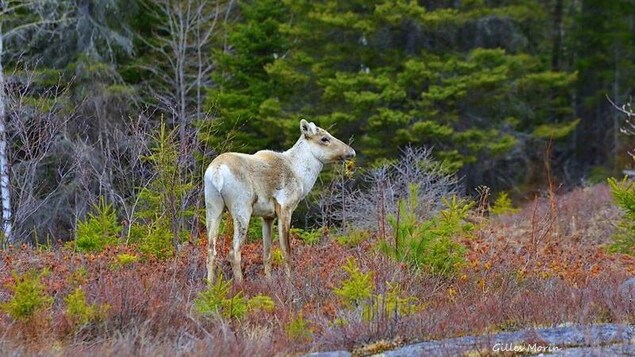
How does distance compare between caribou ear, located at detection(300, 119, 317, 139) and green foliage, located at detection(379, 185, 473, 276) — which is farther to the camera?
caribou ear, located at detection(300, 119, 317, 139)

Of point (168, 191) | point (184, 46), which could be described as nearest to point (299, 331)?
point (168, 191)

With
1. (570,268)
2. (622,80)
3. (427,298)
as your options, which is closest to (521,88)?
(622,80)

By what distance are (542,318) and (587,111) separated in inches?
1253

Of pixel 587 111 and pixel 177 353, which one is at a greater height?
pixel 177 353

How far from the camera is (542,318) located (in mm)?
9156

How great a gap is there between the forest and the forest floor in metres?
0.04

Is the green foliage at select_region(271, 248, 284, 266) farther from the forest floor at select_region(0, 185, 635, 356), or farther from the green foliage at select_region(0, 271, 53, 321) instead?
the green foliage at select_region(0, 271, 53, 321)

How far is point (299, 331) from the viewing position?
854cm

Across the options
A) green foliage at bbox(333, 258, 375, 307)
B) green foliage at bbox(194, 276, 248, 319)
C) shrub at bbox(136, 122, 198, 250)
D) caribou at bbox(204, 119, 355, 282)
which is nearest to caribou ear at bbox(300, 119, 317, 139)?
caribou at bbox(204, 119, 355, 282)

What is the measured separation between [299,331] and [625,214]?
7.76 meters

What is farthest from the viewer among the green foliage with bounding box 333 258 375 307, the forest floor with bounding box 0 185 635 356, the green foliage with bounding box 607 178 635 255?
the green foliage with bounding box 607 178 635 255

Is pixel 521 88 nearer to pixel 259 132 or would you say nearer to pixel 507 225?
pixel 259 132

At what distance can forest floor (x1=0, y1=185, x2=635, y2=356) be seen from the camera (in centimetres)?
827

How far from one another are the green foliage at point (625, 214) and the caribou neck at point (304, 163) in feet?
13.7
